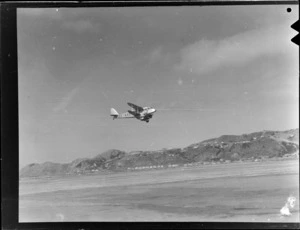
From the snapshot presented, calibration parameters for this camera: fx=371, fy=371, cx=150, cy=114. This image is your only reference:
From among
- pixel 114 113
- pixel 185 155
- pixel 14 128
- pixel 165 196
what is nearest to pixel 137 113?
pixel 114 113

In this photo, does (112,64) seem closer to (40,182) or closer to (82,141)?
(82,141)

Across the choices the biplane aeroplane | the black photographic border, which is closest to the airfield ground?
the black photographic border

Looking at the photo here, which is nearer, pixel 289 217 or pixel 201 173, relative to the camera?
pixel 289 217

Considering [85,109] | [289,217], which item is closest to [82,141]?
[85,109]

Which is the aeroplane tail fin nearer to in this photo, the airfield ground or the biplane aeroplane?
the biplane aeroplane

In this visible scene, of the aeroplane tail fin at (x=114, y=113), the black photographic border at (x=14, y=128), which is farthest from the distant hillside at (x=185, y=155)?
the aeroplane tail fin at (x=114, y=113)

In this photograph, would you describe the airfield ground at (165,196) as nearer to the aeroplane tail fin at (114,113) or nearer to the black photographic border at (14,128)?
the black photographic border at (14,128)

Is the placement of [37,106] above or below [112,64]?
below
